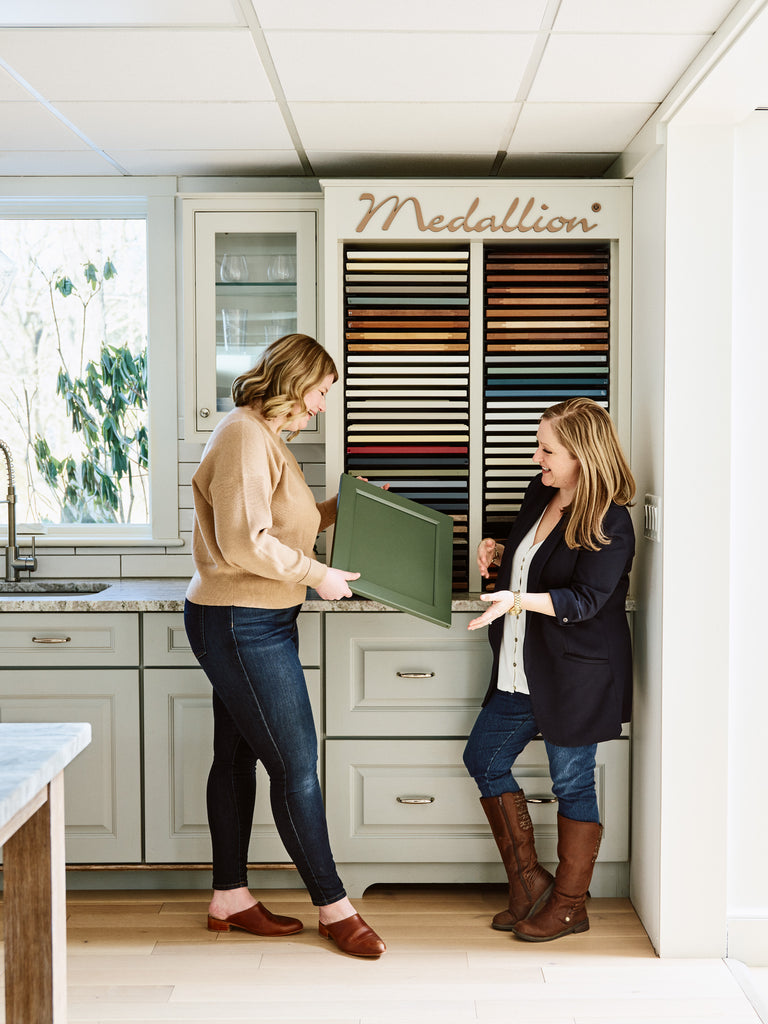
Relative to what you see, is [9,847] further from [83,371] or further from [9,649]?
[83,371]

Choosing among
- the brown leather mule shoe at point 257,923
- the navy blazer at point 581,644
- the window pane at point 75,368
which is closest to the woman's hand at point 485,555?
the navy blazer at point 581,644

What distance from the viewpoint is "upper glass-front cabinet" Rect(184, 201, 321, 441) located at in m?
3.09

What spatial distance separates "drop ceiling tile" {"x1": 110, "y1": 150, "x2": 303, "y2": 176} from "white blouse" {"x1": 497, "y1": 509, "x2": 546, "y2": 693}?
1471 millimetres

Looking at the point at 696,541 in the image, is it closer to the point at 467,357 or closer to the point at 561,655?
the point at 561,655

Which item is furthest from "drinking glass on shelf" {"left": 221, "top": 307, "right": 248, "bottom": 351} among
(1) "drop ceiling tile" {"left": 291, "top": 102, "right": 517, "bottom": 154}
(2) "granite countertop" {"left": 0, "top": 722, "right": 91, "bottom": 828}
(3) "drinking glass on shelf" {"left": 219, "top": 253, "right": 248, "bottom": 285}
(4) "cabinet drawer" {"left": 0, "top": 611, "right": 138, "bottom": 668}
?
(2) "granite countertop" {"left": 0, "top": 722, "right": 91, "bottom": 828}

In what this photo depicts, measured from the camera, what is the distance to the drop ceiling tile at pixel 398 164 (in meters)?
2.98

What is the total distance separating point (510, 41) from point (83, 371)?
203 centimetres

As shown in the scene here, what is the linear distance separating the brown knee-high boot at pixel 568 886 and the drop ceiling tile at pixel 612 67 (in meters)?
1.99

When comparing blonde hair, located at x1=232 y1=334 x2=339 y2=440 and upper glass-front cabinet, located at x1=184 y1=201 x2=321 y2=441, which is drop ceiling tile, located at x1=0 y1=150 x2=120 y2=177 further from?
blonde hair, located at x1=232 y1=334 x2=339 y2=440

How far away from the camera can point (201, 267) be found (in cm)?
310

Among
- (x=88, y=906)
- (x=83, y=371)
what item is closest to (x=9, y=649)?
(x=88, y=906)

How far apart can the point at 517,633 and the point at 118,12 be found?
1.84m

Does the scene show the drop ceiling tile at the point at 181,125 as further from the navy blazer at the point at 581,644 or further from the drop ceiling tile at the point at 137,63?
the navy blazer at the point at 581,644

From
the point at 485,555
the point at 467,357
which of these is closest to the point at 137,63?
the point at 467,357
